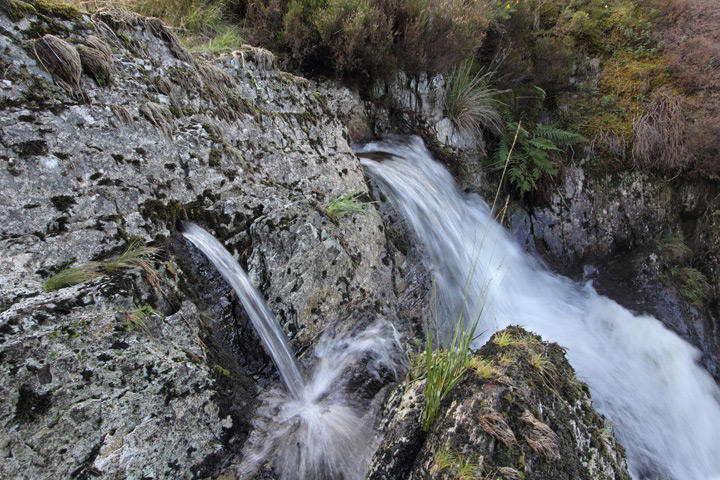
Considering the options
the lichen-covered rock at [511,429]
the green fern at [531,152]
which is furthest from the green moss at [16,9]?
the green fern at [531,152]

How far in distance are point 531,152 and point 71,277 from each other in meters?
6.17

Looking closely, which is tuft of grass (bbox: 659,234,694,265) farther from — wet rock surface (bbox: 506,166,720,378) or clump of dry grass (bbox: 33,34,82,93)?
clump of dry grass (bbox: 33,34,82,93)

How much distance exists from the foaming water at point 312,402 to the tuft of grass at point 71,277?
0.66 meters

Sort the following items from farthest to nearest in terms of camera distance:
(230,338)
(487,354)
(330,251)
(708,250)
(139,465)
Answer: (708,250), (330,251), (230,338), (487,354), (139,465)

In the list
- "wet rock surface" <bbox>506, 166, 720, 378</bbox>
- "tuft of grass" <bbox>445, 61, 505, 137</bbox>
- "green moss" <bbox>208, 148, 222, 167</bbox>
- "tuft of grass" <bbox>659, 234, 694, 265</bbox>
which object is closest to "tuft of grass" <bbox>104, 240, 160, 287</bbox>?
"green moss" <bbox>208, 148, 222, 167</bbox>

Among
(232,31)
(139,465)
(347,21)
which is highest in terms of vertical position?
(232,31)

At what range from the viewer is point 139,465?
1.68 m

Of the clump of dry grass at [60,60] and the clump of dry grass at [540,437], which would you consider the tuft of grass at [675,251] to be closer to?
the clump of dry grass at [540,437]

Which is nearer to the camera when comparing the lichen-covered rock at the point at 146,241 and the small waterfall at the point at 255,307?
the lichen-covered rock at the point at 146,241

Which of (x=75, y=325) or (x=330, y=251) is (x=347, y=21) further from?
(x=75, y=325)

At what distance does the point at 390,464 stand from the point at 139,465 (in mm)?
1161

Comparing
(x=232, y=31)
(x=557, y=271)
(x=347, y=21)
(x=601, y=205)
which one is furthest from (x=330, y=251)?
(x=601, y=205)

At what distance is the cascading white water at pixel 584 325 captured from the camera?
150 inches

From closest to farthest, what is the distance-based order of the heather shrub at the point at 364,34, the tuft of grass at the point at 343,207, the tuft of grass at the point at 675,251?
the tuft of grass at the point at 343,207 → the heather shrub at the point at 364,34 → the tuft of grass at the point at 675,251
